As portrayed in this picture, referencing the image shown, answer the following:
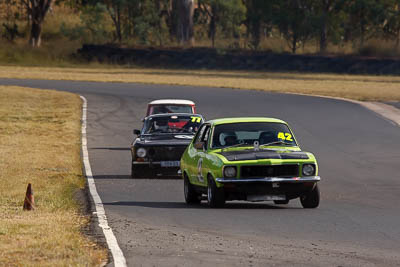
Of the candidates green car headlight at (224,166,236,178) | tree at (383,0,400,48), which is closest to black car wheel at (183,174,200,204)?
green car headlight at (224,166,236,178)

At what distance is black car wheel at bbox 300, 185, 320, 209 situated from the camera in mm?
14148

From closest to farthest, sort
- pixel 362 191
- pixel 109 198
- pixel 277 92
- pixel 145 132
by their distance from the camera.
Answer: pixel 109 198, pixel 362 191, pixel 145 132, pixel 277 92

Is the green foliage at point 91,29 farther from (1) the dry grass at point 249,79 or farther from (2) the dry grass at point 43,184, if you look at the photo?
(2) the dry grass at point 43,184

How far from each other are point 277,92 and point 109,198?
33.0m

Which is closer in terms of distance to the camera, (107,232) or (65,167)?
(107,232)

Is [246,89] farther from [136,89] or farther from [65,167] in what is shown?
[65,167]

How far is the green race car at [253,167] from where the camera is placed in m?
13.8

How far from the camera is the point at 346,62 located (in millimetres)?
67938

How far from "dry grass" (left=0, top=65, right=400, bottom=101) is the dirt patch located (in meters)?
3.06

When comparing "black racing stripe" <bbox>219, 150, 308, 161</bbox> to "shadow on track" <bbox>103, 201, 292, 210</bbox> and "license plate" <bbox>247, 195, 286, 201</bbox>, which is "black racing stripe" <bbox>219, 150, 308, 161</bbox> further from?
"shadow on track" <bbox>103, 201, 292, 210</bbox>

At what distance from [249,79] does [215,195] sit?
46.0 metres

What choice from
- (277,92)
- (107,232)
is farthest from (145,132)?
(277,92)

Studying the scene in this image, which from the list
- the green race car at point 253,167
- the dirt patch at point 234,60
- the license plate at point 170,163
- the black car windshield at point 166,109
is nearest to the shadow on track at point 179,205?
the green race car at point 253,167

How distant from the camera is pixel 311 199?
14211 millimetres
